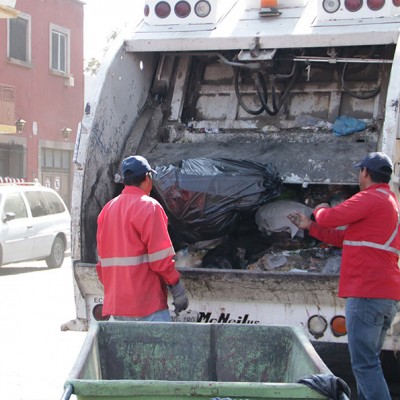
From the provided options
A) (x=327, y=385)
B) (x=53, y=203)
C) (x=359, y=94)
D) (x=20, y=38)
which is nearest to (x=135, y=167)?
(x=359, y=94)

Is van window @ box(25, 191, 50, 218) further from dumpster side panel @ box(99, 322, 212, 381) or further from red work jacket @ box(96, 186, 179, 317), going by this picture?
dumpster side panel @ box(99, 322, 212, 381)

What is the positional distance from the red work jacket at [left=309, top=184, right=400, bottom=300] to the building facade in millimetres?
14690

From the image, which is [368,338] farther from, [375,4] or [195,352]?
[375,4]

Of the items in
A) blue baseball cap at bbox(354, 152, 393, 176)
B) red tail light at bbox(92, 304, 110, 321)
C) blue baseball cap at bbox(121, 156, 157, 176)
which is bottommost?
red tail light at bbox(92, 304, 110, 321)

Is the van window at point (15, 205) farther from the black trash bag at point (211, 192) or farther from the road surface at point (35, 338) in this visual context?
the black trash bag at point (211, 192)

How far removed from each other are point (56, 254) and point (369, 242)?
10.8m

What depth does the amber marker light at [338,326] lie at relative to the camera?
451 cm

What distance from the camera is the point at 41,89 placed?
822 inches

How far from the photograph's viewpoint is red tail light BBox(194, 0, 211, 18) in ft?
17.3

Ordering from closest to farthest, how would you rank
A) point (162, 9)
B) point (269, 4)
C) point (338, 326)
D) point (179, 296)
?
point (179, 296), point (338, 326), point (269, 4), point (162, 9)

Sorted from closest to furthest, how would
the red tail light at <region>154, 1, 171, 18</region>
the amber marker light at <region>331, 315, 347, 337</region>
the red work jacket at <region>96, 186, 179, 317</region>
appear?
the red work jacket at <region>96, 186, 179, 317</region> → the amber marker light at <region>331, 315, 347, 337</region> → the red tail light at <region>154, 1, 171, 18</region>

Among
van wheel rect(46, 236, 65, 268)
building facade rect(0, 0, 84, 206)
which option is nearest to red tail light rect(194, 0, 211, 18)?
van wheel rect(46, 236, 65, 268)

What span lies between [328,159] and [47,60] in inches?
673

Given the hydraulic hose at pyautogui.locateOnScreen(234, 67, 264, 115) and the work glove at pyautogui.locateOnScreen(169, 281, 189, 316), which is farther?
the hydraulic hose at pyautogui.locateOnScreen(234, 67, 264, 115)
